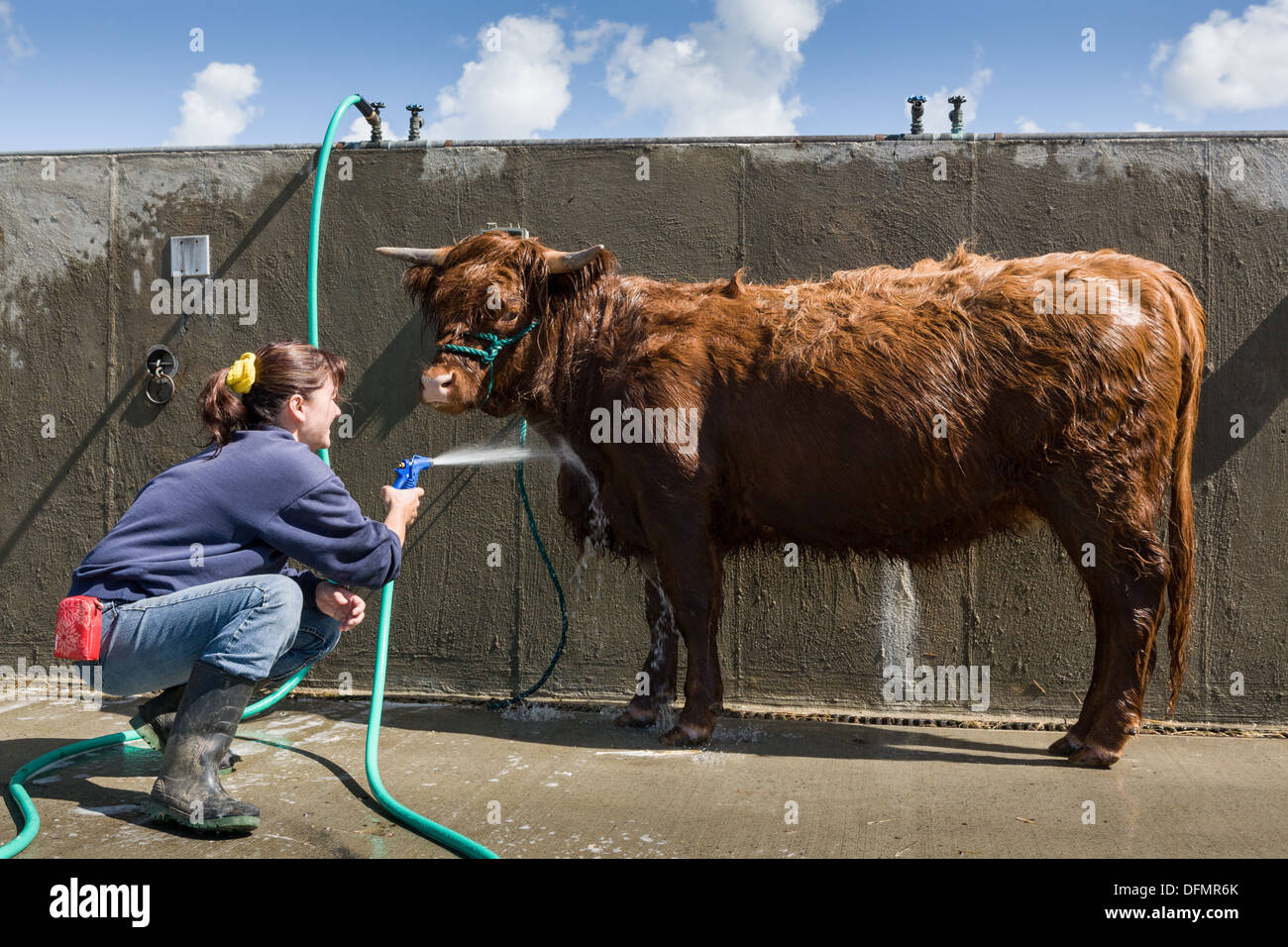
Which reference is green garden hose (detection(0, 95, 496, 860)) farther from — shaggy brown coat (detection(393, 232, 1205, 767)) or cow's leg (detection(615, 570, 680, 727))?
cow's leg (detection(615, 570, 680, 727))

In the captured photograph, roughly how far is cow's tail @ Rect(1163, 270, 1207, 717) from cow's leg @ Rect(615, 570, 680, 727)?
211 cm

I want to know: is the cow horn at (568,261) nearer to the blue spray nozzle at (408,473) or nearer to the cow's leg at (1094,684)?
the blue spray nozzle at (408,473)

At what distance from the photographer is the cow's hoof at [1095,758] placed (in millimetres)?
4023

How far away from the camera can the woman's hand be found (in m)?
3.38

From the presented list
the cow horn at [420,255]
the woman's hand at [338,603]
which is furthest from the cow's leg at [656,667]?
the cow horn at [420,255]

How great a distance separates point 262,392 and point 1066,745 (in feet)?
11.2

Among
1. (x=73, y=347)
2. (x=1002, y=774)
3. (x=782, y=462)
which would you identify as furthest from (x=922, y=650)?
(x=73, y=347)

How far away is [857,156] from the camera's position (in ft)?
16.4

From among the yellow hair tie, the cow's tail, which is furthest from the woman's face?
the cow's tail

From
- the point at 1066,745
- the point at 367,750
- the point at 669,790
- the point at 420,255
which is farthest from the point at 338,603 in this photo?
the point at 1066,745

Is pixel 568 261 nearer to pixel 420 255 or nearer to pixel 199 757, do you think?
pixel 420 255
